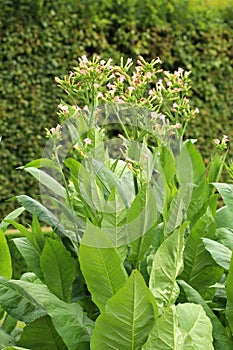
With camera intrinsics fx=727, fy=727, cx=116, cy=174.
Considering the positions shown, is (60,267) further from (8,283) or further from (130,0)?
(130,0)

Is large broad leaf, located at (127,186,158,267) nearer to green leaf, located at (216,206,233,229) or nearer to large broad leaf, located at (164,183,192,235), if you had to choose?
large broad leaf, located at (164,183,192,235)

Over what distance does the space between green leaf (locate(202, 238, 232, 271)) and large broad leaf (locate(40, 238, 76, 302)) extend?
0.33m

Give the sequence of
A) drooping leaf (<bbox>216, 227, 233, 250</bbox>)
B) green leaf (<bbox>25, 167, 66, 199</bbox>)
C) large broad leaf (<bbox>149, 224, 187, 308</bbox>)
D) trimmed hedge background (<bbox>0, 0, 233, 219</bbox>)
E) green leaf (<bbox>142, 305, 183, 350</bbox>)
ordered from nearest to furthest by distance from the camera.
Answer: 1. green leaf (<bbox>142, 305, 183, 350</bbox>)
2. large broad leaf (<bbox>149, 224, 187, 308</bbox>)
3. green leaf (<bbox>25, 167, 66, 199</bbox>)
4. drooping leaf (<bbox>216, 227, 233, 250</bbox>)
5. trimmed hedge background (<bbox>0, 0, 233, 219</bbox>)

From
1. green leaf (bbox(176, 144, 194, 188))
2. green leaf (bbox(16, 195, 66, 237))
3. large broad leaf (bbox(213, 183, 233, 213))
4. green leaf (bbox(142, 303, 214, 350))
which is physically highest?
green leaf (bbox(176, 144, 194, 188))

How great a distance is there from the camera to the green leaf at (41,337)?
5.53 ft

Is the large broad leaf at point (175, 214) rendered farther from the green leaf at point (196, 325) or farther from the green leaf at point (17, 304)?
the green leaf at point (17, 304)

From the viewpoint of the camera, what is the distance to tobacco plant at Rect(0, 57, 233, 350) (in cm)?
156

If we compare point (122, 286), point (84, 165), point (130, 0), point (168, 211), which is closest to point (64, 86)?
point (84, 165)

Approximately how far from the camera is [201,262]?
187 cm

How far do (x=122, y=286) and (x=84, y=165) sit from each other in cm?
30

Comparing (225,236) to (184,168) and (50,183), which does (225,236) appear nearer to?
(184,168)

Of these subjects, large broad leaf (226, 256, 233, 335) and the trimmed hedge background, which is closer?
large broad leaf (226, 256, 233, 335)

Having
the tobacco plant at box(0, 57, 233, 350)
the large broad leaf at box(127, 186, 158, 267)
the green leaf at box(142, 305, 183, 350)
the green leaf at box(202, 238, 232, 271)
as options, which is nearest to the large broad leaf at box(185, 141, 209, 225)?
the tobacco plant at box(0, 57, 233, 350)

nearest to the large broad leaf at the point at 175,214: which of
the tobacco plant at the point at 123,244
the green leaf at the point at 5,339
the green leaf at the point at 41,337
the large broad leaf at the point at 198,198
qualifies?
the tobacco plant at the point at 123,244
